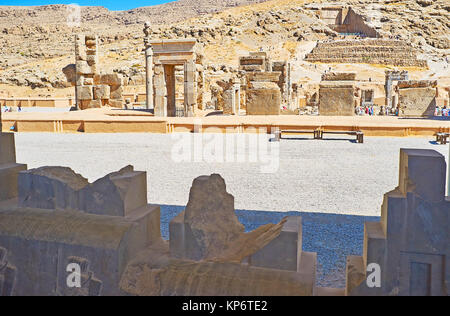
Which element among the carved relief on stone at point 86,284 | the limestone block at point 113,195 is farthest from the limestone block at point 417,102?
the carved relief on stone at point 86,284

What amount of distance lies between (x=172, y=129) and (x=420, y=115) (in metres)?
8.27

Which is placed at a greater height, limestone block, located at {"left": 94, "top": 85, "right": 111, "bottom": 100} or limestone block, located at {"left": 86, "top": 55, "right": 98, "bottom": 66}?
limestone block, located at {"left": 86, "top": 55, "right": 98, "bottom": 66}

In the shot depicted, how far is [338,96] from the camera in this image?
1335 cm

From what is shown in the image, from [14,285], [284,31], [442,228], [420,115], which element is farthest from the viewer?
[284,31]

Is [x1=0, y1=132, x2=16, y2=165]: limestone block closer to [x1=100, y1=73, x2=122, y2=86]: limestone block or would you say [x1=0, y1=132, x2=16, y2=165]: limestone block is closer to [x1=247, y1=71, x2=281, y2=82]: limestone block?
[x1=247, y1=71, x2=281, y2=82]: limestone block

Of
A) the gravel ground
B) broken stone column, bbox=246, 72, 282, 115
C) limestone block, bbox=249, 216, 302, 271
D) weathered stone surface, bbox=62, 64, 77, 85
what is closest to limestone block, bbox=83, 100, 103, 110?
weathered stone surface, bbox=62, 64, 77, 85

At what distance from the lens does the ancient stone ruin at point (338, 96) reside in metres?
13.3

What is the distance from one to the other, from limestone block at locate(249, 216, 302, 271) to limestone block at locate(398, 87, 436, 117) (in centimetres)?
1329

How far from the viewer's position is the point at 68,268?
→ 7.23 feet

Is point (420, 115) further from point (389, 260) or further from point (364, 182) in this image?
point (389, 260)

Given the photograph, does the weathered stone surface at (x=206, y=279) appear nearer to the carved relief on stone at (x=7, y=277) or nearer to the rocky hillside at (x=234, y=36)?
the carved relief on stone at (x=7, y=277)

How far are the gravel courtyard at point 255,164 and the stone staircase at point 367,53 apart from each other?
38282 millimetres

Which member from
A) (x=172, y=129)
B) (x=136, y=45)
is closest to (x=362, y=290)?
(x=172, y=129)

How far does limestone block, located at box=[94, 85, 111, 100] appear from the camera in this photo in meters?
18.7
